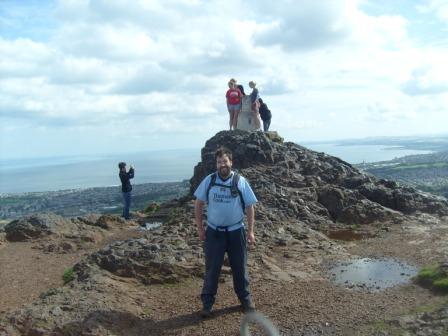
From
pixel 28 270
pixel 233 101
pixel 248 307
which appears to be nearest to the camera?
pixel 248 307

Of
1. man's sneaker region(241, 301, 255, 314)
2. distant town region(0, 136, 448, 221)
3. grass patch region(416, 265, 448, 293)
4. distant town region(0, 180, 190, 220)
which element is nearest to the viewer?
man's sneaker region(241, 301, 255, 314)

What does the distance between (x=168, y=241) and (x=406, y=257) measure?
653 cm

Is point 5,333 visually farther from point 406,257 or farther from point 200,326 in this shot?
point 406,257

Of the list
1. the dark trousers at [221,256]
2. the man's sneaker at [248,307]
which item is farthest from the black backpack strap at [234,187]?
the man's sneaker at [248,307]

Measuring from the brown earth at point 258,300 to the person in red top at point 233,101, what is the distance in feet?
35.4

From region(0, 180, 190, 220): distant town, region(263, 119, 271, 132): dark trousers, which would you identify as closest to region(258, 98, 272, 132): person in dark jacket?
region(263, 119, 271, 132): dark trousers

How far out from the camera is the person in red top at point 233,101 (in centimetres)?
2258

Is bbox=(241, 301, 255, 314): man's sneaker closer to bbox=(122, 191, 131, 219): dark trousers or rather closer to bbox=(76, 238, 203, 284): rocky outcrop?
bbox=(76, 238, 203, 284): rocky outcrop

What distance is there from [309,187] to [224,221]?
41.1ft

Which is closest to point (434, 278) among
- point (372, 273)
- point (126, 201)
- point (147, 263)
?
point (372, 273)

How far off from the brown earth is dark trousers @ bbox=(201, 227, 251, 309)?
0.52m

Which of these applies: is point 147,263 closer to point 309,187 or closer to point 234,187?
point 234,187

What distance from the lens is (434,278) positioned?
9758 mm

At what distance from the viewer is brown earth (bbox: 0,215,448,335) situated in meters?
8.02
